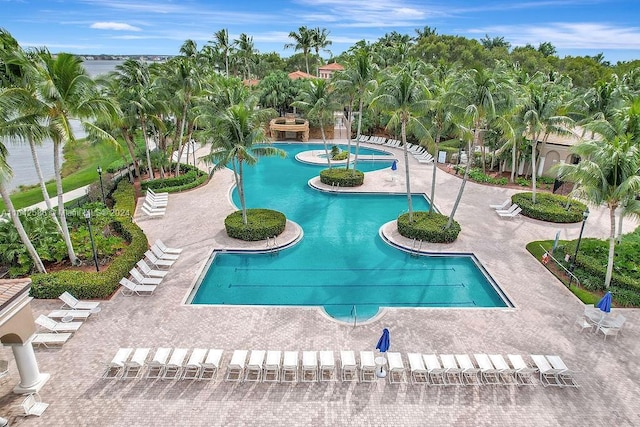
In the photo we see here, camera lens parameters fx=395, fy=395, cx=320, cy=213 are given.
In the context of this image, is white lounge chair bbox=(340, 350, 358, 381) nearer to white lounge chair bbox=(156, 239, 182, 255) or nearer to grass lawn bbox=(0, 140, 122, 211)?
white lounge chair bbox=(156, 239, 182, 255)

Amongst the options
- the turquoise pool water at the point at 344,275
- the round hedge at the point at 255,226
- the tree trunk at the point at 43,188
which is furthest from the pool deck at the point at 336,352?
the tree trunk at the point at 43,188

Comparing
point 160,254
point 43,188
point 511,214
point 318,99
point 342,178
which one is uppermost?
point 318,99

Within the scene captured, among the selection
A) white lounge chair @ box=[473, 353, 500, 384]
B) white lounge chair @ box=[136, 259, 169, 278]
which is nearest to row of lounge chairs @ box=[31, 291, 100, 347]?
white lounge chair @ box=[136, 259, 169, 278]

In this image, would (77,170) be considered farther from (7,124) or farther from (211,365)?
(211,365)

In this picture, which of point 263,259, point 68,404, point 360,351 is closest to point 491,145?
point 263,259

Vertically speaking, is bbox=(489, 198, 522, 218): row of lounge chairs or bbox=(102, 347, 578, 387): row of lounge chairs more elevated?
bbox=(489, 198, 522, 218): row of lounge chairs

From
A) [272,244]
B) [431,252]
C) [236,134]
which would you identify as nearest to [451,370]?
[431,252]

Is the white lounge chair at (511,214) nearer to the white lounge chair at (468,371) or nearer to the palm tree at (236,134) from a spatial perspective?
the white lounge chair at (468,371)
